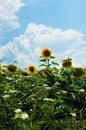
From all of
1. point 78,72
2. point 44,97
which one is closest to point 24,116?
point 44,97

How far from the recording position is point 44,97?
19.6 feet

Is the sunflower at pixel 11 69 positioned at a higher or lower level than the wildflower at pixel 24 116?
higher

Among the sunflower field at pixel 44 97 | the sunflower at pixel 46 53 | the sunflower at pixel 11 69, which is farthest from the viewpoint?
the sunflower at pixel 46 53

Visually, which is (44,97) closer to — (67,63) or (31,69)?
(67,63)

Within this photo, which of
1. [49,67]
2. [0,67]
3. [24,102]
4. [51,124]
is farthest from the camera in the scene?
[49,67]

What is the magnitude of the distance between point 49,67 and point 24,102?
3.21 meters

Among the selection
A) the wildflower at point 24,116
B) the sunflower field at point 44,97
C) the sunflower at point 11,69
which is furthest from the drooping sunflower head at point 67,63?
the wildflower at point 24,116

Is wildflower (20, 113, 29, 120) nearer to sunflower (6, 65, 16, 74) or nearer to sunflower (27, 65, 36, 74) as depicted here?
sunflower (6, 65, 16, 74)

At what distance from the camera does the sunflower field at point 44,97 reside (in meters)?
5.48

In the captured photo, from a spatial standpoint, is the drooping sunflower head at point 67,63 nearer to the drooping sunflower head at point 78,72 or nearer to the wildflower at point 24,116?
the drooping sunflower head at point 78,72

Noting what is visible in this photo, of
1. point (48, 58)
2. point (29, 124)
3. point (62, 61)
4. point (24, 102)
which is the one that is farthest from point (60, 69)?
point (29, 124)

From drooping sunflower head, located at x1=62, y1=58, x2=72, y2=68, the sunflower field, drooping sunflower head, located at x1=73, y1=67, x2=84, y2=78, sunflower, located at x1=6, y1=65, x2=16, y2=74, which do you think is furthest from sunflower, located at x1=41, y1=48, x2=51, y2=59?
sunflower, located at x1=6, y1=65, x2=16, y2=74

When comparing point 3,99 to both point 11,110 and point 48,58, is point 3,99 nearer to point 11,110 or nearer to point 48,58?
point 11,110

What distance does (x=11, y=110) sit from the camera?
19.3 ft
